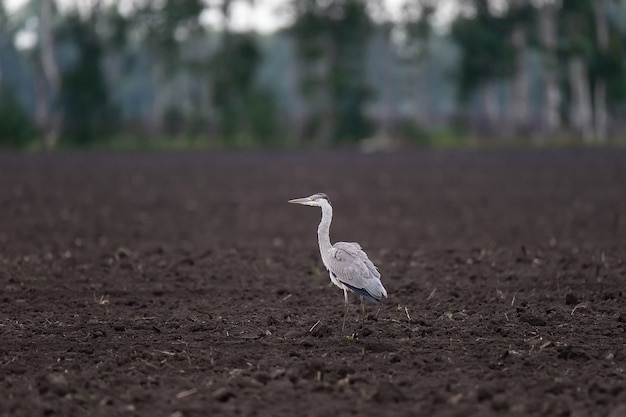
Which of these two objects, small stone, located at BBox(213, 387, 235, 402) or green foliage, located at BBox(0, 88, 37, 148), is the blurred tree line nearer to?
green foliage, located at BBox(0, 88, 37, 148)

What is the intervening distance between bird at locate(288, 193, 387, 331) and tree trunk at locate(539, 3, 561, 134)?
51476 millimetres

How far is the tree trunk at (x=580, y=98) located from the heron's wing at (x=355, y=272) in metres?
49.4

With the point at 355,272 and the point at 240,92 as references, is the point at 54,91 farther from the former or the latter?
the point at 355,272

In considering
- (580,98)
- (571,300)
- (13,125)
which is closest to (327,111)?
(580,98)

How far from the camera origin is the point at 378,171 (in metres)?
35.7

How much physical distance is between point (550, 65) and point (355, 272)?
5213cm

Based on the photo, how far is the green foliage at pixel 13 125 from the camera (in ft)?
176

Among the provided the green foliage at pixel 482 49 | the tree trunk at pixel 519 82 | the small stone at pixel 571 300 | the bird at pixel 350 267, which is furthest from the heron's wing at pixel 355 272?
the tree trunk at pixel 519 82

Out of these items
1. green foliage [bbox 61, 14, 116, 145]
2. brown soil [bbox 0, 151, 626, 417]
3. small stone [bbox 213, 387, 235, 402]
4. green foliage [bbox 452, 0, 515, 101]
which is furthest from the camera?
green foliage [bbox 452, 0, 515, 101]

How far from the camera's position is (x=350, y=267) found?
9320mm

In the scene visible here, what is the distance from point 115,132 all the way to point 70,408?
5378cm

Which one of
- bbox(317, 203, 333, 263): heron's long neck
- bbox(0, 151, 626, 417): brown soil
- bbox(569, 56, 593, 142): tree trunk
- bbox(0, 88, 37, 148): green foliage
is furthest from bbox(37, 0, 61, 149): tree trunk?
bbox(317, 203, 333, 263): heron's long neck

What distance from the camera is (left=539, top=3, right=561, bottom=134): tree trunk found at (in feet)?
195

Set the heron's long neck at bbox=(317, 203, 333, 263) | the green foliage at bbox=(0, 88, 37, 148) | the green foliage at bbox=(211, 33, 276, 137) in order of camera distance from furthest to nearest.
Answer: the green foliage at bbox=(211, 33, 276, 137) → the green foliage at bbox=(0, 88, 37, 148) → the heron's long neck at bbox=(317, 203, 333, 263)
